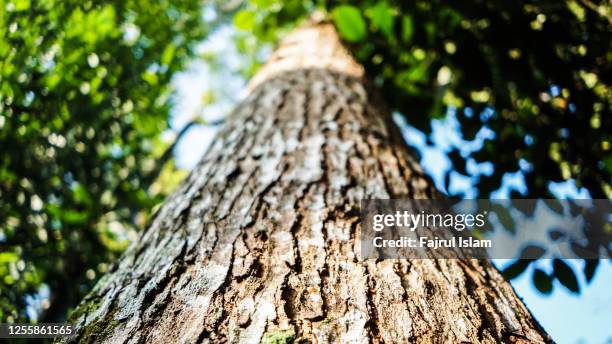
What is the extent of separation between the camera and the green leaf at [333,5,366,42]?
7.47 feet

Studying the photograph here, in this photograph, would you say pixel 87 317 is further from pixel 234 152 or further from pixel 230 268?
pixel 234 152

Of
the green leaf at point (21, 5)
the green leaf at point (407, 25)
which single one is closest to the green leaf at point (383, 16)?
the green leaf at point (407, 25)

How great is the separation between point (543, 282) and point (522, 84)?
1.11m

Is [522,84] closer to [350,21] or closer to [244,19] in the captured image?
[350,21]

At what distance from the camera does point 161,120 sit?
253 cm

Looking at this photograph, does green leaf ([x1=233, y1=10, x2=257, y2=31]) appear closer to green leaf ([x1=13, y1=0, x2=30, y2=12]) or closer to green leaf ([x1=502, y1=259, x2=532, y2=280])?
green leaf ([x1=13, y1=0, x2=30, y2=12])

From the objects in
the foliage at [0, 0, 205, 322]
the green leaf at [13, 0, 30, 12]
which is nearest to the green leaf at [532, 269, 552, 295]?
the foliage at [0, 0, 205, 322]

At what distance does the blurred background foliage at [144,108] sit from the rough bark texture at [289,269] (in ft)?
2.66

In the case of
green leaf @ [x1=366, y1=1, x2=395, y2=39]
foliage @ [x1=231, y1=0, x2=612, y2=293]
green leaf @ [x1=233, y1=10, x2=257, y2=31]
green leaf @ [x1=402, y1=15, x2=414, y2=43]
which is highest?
green leaf @ [x1=233, y1=10, x2=257, y2=31]

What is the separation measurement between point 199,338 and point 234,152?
90 centimetres

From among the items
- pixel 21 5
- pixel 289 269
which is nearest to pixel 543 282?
pixel 289 269

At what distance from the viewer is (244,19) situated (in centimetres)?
296

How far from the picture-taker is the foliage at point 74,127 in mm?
1523

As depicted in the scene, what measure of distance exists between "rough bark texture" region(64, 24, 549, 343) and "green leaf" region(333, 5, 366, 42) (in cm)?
99
